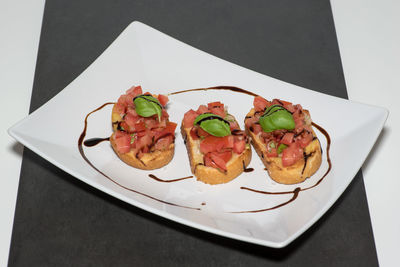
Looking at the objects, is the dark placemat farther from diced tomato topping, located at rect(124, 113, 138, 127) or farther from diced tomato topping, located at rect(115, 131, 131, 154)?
diced tomato topping, located at rect(124, 113, 138, 127)

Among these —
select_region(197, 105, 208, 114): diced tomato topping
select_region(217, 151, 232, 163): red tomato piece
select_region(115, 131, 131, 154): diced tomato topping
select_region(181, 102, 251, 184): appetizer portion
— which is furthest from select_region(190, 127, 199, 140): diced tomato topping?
select_region(115, 131, 131, 154): diced tomato topping

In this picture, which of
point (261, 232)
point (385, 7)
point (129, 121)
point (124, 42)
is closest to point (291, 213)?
point (261, 232)

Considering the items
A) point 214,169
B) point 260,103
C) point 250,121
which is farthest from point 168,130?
point 260,103

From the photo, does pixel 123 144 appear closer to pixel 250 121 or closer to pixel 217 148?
pixel 217 148

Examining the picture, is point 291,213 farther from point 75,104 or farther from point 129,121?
point 75,104

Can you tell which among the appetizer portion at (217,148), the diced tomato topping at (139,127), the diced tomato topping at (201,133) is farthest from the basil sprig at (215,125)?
the diced tomato topping at (139,127)
